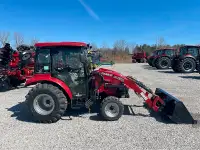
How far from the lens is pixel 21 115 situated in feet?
23.0

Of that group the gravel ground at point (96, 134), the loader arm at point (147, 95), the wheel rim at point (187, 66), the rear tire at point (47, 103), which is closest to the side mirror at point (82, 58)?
the loader arm at point (147, 95)

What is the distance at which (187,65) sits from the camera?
18.8 m

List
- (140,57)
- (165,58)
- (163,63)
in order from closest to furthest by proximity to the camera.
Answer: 1. (165,58)
2. (163,63)
3. (140,57)

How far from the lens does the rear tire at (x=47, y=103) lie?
616 centimetres

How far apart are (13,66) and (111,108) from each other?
7100mm

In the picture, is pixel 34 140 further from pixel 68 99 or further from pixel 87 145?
pixel 68 99

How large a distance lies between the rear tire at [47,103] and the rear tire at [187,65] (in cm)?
1455

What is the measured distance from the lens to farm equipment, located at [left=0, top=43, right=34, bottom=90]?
11.4 metres

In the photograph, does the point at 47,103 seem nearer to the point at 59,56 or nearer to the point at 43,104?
the point at 43,104

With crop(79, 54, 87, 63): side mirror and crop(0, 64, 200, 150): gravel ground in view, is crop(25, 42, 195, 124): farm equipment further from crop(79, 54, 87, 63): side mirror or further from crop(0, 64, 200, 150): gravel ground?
crop(0, 64, 200, 150): gravel ground

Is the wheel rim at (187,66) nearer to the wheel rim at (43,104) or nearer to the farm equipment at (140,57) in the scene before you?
the wheel rim at (43,104)

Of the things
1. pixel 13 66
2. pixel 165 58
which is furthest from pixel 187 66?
pixel 13 66

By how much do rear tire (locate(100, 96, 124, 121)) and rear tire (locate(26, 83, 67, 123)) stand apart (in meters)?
1.02

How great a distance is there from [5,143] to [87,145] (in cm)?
173
